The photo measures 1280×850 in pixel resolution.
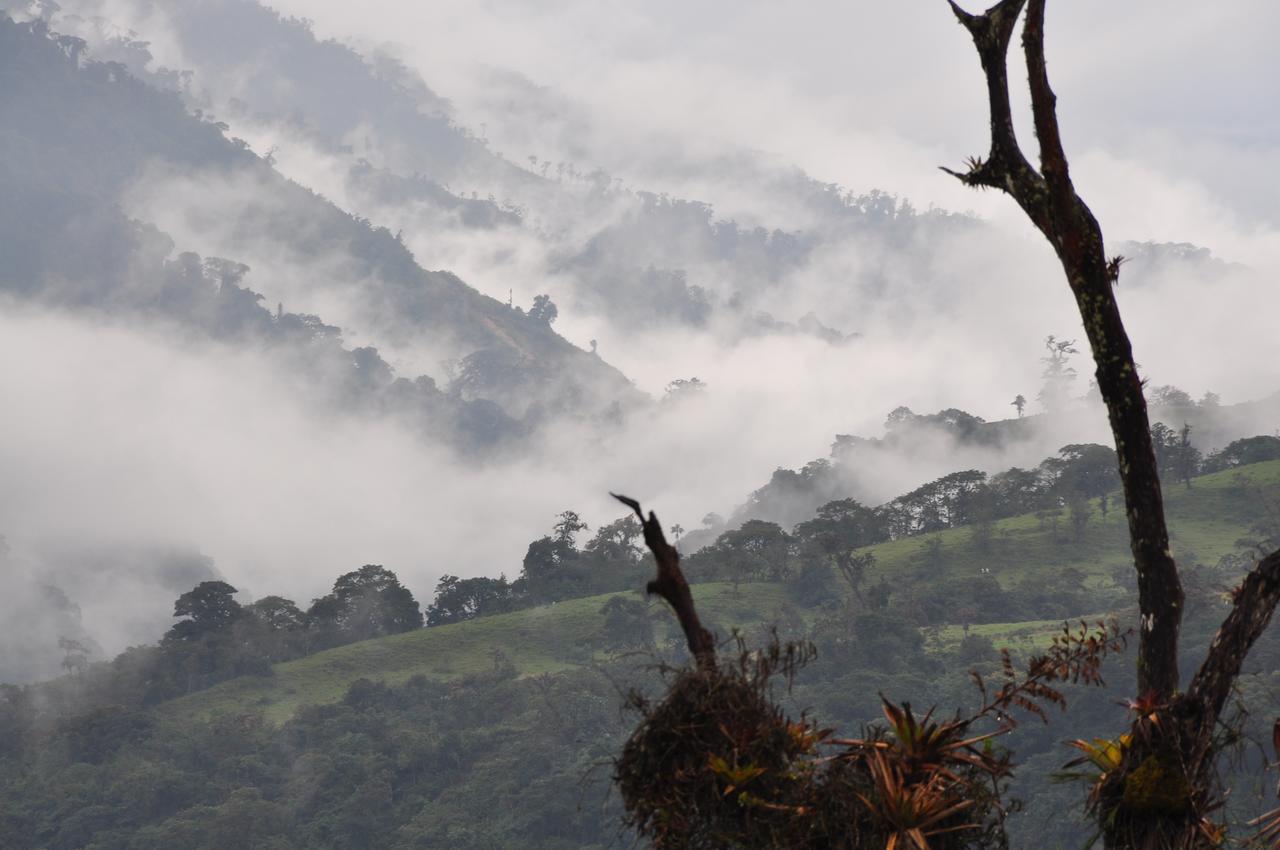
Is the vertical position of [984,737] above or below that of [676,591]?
below

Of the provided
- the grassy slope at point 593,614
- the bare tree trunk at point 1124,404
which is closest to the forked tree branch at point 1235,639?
the bare tree trunk at point 1124,404

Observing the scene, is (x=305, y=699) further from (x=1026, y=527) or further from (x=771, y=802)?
(x=771, y=802)

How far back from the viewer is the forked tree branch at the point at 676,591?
6570 mm

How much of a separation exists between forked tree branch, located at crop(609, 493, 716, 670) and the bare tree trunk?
2.30m

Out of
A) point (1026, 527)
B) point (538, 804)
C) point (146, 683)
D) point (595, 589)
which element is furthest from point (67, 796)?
point (1026, 527)

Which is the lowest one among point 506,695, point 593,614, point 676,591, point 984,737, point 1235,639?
point 984,737

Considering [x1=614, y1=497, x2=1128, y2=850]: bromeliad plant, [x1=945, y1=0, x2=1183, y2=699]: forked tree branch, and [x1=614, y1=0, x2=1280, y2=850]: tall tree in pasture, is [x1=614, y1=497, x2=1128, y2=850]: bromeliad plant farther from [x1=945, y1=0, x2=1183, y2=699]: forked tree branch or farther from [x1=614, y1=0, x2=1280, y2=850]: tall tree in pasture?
[x1=945, y1=0, x2=1183, y2=699]: forked tree branch

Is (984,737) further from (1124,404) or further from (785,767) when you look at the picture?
(1124,404)

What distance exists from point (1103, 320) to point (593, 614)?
3660 inches

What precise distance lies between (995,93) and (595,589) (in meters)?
104

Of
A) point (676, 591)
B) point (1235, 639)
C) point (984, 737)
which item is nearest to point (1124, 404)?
point (1235, 639)

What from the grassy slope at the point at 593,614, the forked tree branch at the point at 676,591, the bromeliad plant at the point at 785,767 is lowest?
the bromeliad plant at the point at 785,767

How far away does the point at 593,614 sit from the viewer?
3861 inches

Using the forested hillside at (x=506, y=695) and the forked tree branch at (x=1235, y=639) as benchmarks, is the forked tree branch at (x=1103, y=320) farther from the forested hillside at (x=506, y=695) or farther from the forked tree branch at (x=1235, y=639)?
the forested hillside at (x=506, y=695)
